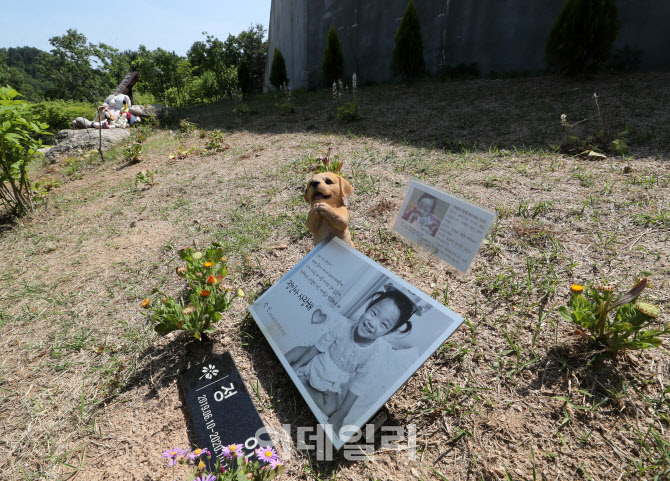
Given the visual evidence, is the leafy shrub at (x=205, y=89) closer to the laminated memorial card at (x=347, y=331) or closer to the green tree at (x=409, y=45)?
the green tree at (x=409, y=45)

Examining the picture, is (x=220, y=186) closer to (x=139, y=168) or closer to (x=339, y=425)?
(x=139, y=168)

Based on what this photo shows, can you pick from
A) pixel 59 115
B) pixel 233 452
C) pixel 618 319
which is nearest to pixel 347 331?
pixel 233 452

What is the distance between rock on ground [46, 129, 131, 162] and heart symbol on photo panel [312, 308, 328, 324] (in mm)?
8680

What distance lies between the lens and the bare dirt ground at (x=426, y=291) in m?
1.38

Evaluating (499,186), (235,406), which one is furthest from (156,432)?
(499,186)

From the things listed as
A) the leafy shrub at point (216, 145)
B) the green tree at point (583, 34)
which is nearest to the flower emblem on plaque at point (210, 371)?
the leafy shrub at point (216, 145)

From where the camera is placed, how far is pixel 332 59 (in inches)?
381

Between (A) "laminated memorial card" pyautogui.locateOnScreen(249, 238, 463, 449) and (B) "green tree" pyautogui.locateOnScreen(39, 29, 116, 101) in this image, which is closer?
(A) "laminated memorial card" pyautogui.locateOnScreen(249, 238, 463, 449)

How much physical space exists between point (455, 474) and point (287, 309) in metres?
1.15

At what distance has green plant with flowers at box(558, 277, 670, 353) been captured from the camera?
53.1 inches

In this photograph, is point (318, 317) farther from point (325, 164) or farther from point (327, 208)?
point (325, 164)

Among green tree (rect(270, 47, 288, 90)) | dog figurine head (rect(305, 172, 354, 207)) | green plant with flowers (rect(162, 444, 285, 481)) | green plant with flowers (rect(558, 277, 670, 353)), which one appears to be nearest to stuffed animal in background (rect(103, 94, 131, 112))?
green tree (rect(270, 47, 288, 90))

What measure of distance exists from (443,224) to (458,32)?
912 cm

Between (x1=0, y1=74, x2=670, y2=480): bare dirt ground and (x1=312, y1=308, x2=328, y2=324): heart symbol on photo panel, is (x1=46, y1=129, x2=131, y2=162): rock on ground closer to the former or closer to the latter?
(x1=0, y1=74, x2=670, y2=480): bare dirt ground
